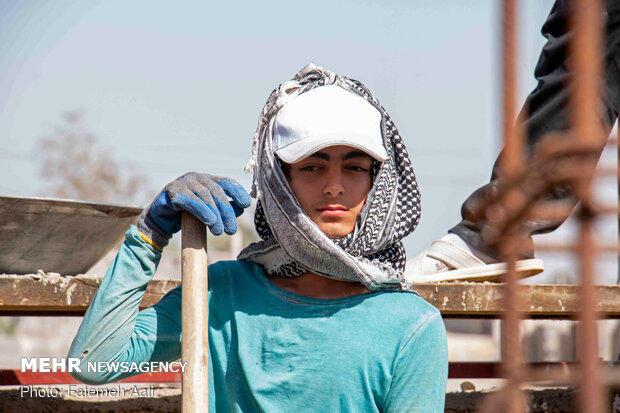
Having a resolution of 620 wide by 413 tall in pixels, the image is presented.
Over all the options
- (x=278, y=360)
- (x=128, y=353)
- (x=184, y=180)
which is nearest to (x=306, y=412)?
(x=278, y=360)

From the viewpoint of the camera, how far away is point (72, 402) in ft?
9.61

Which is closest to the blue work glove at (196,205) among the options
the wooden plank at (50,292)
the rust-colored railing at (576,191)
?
the wooden plank at (50,292)

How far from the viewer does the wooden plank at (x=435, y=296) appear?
233cm

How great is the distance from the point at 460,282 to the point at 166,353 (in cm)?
112

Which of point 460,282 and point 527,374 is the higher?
point 460,282

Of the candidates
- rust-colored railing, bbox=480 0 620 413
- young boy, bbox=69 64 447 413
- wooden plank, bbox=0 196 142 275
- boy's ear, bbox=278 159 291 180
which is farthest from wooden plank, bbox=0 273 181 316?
rust-colored railing, bbox=480 0 620 413

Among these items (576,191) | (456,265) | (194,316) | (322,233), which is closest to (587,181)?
(576,191)

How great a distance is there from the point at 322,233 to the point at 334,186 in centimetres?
12

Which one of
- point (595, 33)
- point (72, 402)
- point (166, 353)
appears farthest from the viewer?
point (72, 402)

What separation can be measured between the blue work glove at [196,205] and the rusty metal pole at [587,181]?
1201 millimetres

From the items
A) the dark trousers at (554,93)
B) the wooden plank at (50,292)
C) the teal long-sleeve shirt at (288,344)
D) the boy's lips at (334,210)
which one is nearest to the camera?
the teal long-sleeve shirt at (288,344)

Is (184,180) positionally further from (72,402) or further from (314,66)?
(72,402)

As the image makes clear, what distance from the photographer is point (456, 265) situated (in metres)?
2.91

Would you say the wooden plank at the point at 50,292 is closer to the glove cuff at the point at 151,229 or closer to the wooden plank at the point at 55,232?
the wooden plank at the point at 55,232
